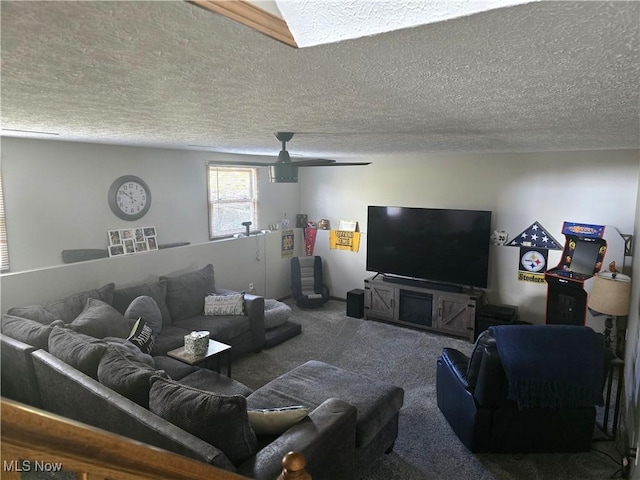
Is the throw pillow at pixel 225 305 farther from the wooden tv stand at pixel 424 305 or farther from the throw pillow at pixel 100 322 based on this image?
the wooden tv stand at pixel 424 305

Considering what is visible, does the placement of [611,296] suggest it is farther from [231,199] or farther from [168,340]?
[231,199]

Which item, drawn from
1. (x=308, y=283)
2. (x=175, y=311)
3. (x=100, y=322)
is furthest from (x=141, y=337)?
(x=308, y=283)

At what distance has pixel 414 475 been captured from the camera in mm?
2891

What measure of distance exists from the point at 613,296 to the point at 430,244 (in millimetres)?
2275

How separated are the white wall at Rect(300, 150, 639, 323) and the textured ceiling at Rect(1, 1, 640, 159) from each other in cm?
273

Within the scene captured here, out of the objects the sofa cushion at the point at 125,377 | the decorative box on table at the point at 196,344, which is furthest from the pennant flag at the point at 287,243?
the sofa cushion at the point at 125,377

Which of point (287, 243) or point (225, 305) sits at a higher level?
point (287, 243)

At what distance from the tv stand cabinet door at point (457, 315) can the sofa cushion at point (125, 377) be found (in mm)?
3874

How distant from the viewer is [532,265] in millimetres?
5172

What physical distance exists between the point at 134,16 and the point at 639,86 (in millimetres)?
1563

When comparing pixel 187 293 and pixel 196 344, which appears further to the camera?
pixel 187 293

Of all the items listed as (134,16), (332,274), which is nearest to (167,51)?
(134,16)

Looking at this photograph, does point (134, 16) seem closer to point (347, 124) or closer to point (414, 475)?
point (347, 124)

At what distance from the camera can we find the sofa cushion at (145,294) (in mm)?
4190
